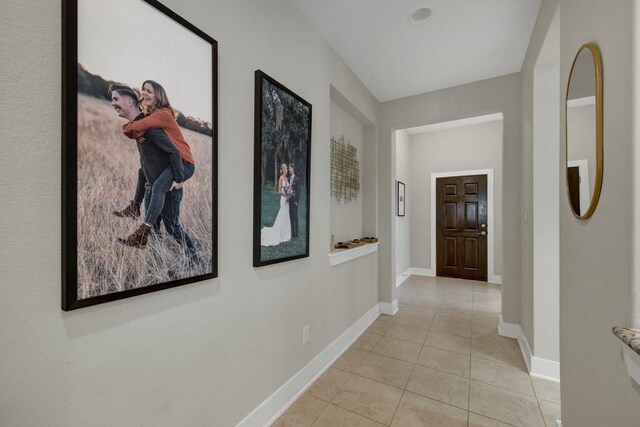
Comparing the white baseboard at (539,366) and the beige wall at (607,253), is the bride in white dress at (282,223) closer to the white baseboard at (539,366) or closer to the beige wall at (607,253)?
the beige wall at (607,253)

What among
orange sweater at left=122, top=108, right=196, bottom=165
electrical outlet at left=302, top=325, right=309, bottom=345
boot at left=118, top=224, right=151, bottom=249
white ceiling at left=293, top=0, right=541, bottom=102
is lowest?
electrical outlet at left=302, top=325, right=309, bottom=345

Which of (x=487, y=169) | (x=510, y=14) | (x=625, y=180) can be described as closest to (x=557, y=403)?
(x=625, y=180)

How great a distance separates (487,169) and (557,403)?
417 cm

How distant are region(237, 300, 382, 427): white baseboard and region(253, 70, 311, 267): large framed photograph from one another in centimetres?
82

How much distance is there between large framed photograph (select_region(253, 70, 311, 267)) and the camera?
1.55m

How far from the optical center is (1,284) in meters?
0.72

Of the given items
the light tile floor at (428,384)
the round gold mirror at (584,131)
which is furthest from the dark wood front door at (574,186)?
the light tile floor at (428,384)

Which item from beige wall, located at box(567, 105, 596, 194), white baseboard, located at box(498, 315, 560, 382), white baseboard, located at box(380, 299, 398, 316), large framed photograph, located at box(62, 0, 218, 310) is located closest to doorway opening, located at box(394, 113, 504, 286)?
white baseboard, located at box(380, 299, 398, 316)

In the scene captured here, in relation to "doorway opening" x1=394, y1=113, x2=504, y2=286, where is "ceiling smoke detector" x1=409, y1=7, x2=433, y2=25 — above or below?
above

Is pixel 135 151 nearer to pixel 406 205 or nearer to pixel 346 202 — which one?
pixel 346 202

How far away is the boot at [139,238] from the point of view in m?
0.97

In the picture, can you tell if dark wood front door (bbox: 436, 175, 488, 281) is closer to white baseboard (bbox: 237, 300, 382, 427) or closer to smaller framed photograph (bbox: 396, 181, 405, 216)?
smaller framed photograph (bbox: 396, 181, 405, 216)

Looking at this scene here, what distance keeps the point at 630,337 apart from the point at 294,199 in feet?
5.09

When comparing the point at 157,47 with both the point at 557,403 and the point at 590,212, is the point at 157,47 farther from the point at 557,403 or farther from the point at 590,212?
the point at 557,403
